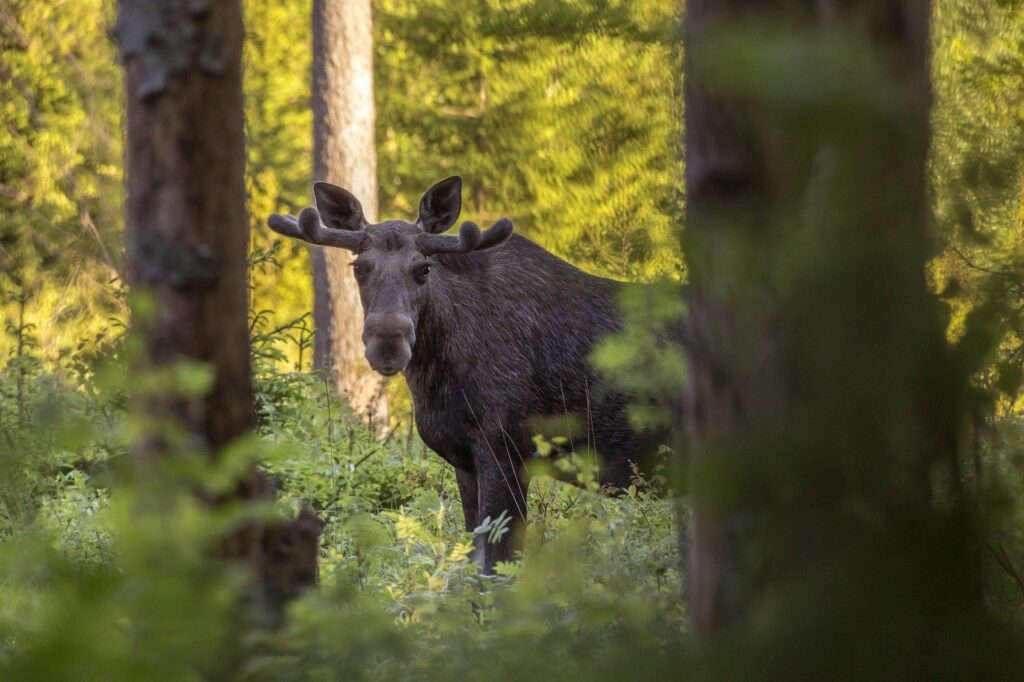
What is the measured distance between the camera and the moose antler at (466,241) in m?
7.06

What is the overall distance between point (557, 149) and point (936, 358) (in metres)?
21.3

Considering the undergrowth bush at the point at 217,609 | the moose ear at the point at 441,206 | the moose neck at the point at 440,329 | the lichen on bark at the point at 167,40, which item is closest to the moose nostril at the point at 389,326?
the moose neck at the point at 440,329

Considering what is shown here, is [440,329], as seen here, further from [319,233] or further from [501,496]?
[501,496]

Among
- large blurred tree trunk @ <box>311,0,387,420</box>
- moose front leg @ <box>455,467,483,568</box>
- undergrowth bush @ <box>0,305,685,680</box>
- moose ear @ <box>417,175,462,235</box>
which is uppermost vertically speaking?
large blurred tree trunk @ <box>311,0,387,420</box>

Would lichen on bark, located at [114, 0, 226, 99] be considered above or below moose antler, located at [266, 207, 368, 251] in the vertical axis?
below

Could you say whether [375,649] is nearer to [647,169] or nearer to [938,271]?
[938,271]

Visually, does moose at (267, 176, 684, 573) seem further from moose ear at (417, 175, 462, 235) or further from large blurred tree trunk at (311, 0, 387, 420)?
large blurred tree trunk at (311, 0, 387, 420)

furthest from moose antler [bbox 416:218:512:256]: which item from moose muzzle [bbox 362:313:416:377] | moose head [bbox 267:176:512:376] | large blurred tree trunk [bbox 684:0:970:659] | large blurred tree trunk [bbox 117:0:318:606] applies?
large blurred tree trunk [bbox 684:0:970:659]

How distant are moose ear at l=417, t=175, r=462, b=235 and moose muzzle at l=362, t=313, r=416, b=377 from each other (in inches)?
37.7

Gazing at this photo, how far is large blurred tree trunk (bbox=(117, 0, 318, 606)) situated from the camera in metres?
3.20

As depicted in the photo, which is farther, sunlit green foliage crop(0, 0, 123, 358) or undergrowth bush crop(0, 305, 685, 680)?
sunlit green foliage crop(0, 0, 123, 358)

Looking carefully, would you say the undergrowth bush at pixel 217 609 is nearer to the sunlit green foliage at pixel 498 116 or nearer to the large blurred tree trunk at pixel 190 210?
the large blurred tree trunk at pixel 190 210

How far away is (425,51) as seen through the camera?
73.4 ft

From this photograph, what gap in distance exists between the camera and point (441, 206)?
757 cm
